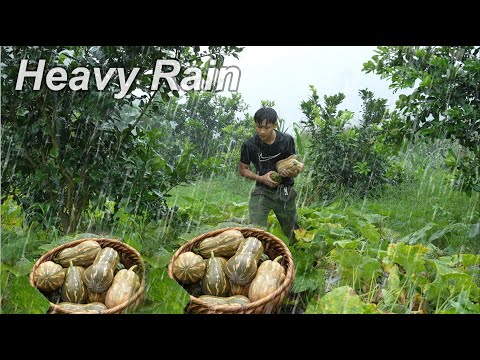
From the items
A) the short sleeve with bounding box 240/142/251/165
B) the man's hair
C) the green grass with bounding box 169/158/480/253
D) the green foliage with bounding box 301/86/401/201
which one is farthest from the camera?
the green foliage with bounding box 301/86/401/201

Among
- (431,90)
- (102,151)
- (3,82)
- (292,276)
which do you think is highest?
(431,90)

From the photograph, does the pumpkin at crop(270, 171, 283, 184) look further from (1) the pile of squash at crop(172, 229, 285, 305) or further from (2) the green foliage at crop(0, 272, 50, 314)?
(2) the green foliage at crop(0, 272, 50, 314)

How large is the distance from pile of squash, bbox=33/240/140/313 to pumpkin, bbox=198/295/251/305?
272mm

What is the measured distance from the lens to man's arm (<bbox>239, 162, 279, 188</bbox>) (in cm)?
241

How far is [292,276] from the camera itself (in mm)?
2037

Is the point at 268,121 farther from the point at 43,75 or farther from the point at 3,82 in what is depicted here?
the point at 3,82

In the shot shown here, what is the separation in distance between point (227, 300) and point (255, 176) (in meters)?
0.67

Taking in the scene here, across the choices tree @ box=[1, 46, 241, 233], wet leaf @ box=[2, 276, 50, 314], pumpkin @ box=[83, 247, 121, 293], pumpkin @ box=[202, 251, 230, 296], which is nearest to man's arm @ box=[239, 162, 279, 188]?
tree @ box=[1, 46, 241, 233]

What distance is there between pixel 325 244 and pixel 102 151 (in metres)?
1.16

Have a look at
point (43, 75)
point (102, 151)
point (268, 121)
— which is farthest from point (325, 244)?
point (43, 75)

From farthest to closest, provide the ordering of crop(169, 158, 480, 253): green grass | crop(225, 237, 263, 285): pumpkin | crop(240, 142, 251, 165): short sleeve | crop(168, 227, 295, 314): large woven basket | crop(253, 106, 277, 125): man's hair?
crop(169, 158, 480, 253): green grass < crop(240, 142, 251, 165): short sleeve < crop(253, 106, 277, 125): man's hair < crop(225, 237, 263, 285): pumpkin < crop(168, 227, 295, 314): large woven basket

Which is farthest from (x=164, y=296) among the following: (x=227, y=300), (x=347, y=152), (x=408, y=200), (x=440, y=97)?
(x=440, y=97)

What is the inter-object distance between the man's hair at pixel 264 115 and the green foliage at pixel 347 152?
12.3 inches
